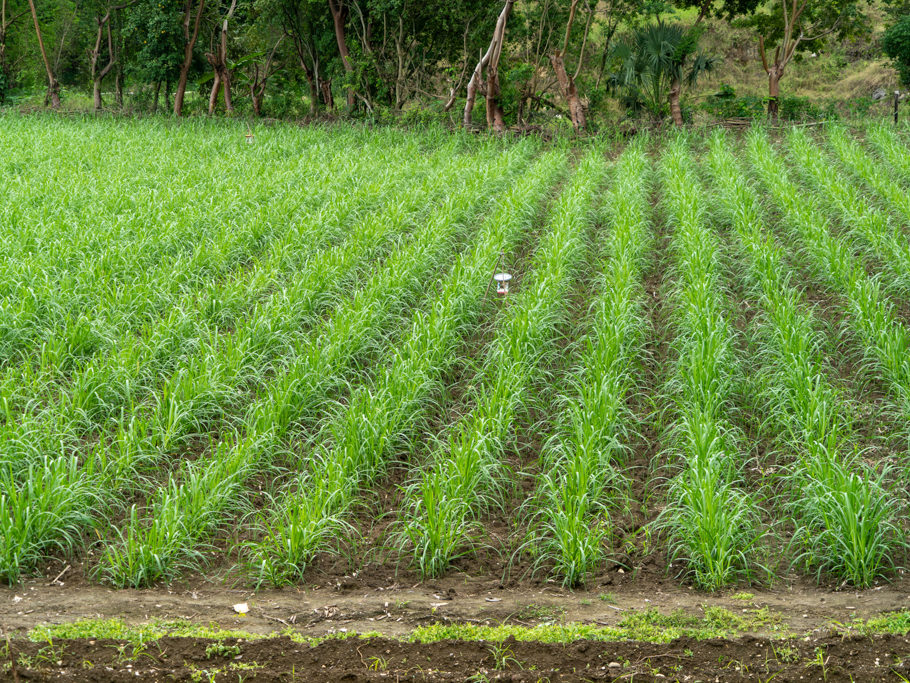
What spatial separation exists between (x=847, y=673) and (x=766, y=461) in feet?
6.34

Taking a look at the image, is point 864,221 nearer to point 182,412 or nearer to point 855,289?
point 855,289

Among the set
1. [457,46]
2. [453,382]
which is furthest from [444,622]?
[457,46]

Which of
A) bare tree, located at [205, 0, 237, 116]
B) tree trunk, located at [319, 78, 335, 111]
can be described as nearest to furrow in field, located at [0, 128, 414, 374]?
bare tree, located at [205, 0, 237, 116]

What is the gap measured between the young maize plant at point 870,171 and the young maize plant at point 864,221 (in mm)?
203

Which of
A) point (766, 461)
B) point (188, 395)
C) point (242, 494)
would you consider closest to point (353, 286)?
point (188, 395)

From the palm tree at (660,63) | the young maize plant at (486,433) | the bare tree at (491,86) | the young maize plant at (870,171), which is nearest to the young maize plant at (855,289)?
the young maize plant at (870,171)

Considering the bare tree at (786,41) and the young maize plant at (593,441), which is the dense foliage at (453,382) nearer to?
the young maize plant at (593,441)

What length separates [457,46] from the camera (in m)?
21.0

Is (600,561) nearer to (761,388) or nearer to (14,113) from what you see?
(761,388)

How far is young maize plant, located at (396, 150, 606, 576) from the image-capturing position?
4184 millimetres

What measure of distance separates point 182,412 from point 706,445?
9.70 ft

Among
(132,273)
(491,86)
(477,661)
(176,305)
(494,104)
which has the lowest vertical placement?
(477,661)

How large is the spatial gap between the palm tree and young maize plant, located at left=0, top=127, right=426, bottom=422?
341 inches

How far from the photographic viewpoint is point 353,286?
312 inches
